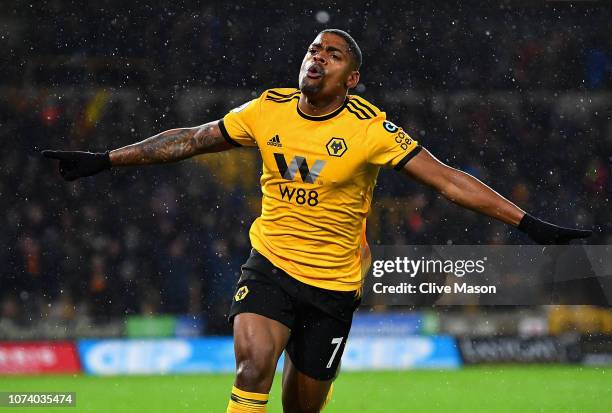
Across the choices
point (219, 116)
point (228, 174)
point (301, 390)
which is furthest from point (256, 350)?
point (219, 116)

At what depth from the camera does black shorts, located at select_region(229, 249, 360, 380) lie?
4.76 metres

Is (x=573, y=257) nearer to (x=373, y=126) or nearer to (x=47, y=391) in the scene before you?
(x=47, y=391)

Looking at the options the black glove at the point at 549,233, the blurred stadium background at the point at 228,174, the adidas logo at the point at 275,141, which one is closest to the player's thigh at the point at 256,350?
the adidas logo at the point at 275,141

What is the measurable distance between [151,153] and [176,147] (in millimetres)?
131

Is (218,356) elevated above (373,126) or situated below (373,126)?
below

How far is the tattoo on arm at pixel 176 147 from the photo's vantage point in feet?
16.5

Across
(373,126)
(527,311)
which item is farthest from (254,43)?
(373,126)

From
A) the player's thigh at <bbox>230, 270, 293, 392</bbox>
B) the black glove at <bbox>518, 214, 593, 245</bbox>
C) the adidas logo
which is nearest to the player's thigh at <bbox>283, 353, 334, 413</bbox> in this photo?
the player's thigh at <bbox>230, 270, 293, 392</bbox>

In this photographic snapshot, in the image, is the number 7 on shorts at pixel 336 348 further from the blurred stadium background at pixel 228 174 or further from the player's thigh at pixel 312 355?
the blurred stadium background at pixel 228 174

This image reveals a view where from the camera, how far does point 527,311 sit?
40.3ft

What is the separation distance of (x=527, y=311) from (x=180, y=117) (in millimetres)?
5619

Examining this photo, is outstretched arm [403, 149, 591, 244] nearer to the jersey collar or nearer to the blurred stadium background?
the jersey collar

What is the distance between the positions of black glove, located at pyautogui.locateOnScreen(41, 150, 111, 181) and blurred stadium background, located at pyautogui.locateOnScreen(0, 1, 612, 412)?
5987 millimetres

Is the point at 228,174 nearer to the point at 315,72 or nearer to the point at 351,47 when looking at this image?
the point at 351,47
